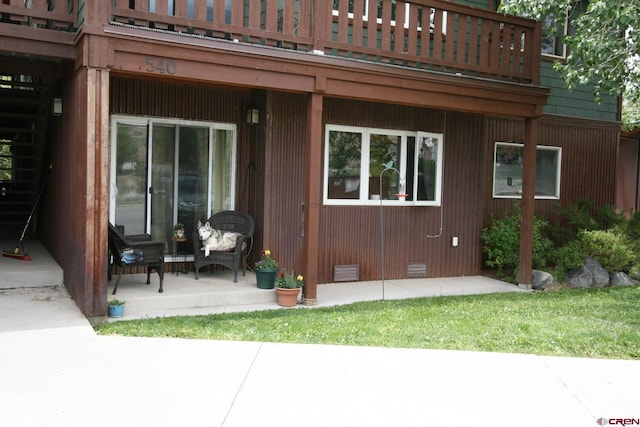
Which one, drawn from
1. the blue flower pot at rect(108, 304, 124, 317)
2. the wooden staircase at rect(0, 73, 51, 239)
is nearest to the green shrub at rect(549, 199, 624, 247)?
the blue flower pot at rect(108, 304, 124, 317)

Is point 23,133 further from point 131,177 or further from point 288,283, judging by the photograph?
point 288,283

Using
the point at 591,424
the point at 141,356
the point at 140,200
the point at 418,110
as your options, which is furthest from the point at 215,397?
the point at 418,110

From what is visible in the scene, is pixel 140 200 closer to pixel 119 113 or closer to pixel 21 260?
pixel 119 113

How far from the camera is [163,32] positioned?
246 inches

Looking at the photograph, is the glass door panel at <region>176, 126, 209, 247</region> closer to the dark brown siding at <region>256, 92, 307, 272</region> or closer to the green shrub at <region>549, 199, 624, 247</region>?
the dark brown siding at <region>256, 92, 307, 272</region>

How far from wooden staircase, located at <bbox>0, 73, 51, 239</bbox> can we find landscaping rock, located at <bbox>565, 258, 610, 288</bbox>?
8.26m

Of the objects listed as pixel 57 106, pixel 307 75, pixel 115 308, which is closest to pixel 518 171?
pixel 307 75

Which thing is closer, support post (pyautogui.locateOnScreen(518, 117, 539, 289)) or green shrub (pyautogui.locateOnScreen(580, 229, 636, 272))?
support post (pyautogui.locateOnScreen(518, 117, 539, 289))

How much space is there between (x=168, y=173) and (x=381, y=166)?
128 inches

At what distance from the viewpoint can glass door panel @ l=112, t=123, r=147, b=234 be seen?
794cm

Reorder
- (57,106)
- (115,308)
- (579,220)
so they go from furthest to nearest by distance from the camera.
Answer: (579,220), (57,106), (115,308)

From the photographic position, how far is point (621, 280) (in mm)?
9695

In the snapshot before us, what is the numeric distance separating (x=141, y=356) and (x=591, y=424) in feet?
11.1

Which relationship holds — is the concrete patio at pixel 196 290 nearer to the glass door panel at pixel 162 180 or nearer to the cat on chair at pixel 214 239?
the cat on chair at pixel 214 239
